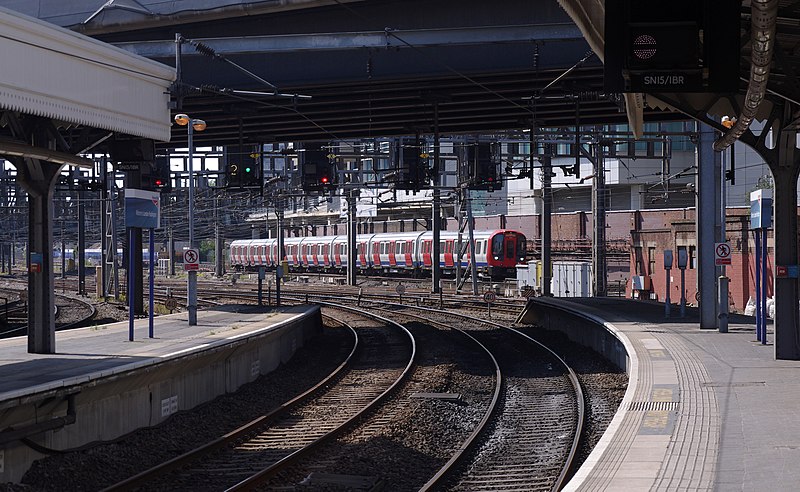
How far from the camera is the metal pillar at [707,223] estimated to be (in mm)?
23141

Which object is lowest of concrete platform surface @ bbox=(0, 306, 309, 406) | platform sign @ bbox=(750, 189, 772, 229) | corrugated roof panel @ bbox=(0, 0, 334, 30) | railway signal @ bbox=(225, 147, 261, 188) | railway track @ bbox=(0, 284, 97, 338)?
railway track @ bbox=(0, 284, 97, 338)

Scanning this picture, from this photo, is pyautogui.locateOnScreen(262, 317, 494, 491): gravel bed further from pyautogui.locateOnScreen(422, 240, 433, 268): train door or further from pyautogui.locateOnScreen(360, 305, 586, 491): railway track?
pyautogui.locateOnScreen(422, 240, 433, 268): train door

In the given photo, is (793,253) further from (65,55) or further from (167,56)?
(167,56)

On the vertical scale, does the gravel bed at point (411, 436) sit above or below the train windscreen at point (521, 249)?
below

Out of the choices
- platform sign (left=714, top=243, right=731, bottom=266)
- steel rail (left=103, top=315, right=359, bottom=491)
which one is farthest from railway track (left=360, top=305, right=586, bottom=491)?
platform sign (left=714, top=243, right=731, bottom=266)

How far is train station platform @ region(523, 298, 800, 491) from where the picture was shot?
30.0 feet

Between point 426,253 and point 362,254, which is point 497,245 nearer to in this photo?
point 426,253

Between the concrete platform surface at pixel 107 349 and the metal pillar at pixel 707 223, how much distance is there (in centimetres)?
1028

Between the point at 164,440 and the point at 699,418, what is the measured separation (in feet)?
23.4

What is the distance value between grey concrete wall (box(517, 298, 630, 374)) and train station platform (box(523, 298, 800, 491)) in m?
0.12

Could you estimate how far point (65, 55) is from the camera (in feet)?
47.5

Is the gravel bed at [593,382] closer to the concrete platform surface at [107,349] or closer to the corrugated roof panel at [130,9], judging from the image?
the concrete platform surface at [107,349]

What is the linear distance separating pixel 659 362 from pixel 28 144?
1120 centimetres

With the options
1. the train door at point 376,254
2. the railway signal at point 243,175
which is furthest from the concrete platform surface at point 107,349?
the train door at point 376,254
